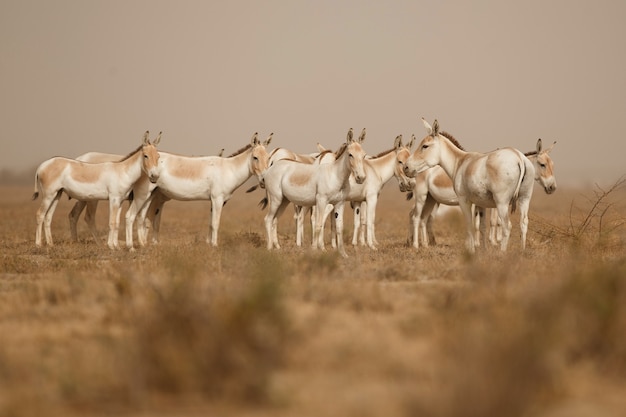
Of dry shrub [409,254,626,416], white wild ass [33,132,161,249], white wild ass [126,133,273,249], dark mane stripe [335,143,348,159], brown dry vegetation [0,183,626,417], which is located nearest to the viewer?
dry shrub [409,254,626,416]

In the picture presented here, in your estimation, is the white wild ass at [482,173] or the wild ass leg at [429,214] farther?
the wild ass leg at [429,214]

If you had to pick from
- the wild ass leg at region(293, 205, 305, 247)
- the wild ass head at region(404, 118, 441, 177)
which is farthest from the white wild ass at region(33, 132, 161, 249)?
the wild ass head at region(404, 118, 441, 177)

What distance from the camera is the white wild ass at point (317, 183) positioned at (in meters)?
15.6

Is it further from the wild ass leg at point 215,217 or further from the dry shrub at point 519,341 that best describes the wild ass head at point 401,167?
the dry shrub at point 519,341

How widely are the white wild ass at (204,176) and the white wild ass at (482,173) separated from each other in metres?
4.45

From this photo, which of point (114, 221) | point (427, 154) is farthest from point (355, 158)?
point (114, 221)

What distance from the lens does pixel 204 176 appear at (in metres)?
18.7

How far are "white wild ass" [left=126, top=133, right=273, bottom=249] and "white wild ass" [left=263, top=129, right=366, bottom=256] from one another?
3.29 ft

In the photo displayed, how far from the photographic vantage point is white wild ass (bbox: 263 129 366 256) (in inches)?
613

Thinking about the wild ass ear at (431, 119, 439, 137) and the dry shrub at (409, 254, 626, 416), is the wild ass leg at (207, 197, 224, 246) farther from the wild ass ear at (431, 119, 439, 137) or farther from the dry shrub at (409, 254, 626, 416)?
the dry shrub at (409, 254, 626, 416)

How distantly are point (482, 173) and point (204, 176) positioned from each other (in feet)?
23.7

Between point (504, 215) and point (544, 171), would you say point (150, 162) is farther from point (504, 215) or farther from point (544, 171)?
point (544, 171)

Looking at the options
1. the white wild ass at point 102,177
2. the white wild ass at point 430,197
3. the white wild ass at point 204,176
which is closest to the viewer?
the white wild ass at point 102,177

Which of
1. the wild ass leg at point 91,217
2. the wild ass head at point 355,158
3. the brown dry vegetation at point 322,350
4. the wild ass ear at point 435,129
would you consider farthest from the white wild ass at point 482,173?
the wild ass leg at point 91,217
